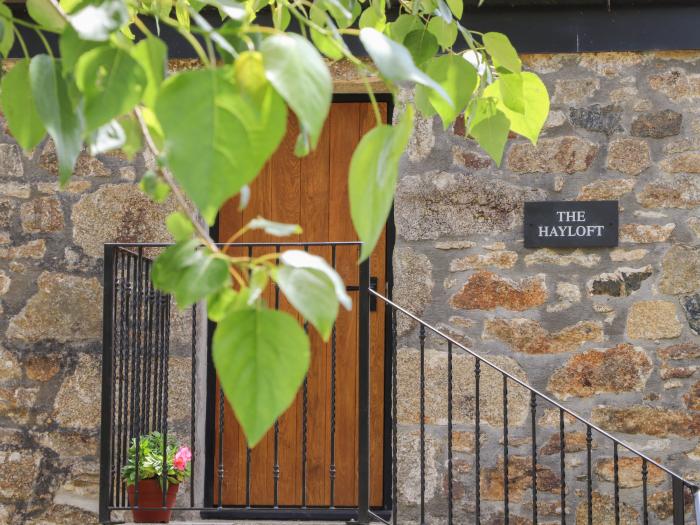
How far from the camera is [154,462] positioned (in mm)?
4215

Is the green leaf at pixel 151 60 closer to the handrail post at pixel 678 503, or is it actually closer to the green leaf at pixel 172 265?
the green leaf at pixel 172 265

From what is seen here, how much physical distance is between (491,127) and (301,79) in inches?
29.1

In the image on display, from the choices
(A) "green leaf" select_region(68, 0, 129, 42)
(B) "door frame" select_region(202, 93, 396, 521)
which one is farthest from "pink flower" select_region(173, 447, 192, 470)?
(A) "green leaf" select_region(68, 0, 129, 42)

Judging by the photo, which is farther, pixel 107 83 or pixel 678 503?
pixel 678 503

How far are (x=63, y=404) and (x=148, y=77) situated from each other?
4.15 meters

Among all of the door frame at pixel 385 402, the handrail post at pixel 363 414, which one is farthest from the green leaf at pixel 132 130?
the door frame at pixel 385 402

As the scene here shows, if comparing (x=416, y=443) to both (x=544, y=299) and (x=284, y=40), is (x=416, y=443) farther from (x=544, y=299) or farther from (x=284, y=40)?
(x=284, y=40)

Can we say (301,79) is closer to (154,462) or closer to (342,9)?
(342,9)

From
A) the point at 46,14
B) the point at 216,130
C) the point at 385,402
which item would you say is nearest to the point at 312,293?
the point at 216,130

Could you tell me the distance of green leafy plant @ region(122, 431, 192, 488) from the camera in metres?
4.20

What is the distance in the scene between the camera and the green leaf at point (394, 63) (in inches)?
27.2

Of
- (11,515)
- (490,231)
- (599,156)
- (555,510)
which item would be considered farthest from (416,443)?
(11,515)

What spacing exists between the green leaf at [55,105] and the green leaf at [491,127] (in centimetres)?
64

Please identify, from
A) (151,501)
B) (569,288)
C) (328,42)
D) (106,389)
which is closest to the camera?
(328,42)
